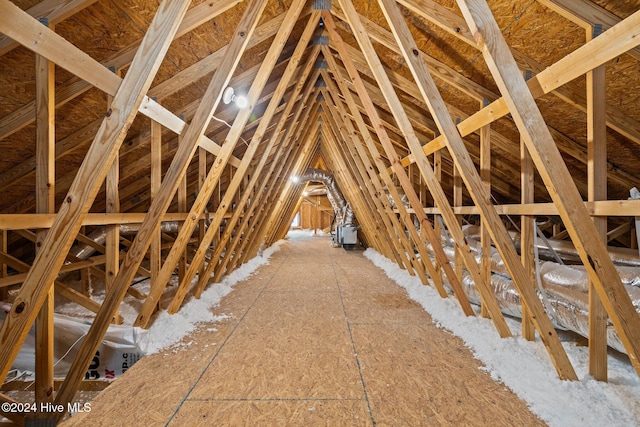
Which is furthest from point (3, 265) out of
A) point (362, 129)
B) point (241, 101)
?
point (362, 129)

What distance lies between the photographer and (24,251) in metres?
3.37

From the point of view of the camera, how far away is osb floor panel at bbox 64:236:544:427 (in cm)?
131

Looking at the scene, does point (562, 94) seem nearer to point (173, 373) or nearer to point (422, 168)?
point (422, 168)

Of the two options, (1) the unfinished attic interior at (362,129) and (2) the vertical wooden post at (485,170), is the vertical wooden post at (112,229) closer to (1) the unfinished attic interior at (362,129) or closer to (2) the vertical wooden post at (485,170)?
(1) the unfinished attic interior at (362,129)

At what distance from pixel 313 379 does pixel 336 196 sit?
634 cm

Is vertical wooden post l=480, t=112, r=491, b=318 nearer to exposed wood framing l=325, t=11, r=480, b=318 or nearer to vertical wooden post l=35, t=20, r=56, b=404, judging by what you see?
exposed wood framing l=325, t=11, r=480, b=318

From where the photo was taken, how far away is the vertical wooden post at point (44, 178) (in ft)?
4.11

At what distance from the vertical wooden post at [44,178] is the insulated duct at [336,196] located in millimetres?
6220

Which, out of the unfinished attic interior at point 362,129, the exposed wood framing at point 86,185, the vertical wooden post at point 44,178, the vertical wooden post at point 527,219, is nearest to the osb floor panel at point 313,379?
the unfinished attic interior at point 362,129

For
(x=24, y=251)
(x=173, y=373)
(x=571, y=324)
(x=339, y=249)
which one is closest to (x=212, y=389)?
(x=173, y=373)

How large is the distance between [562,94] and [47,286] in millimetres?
2747

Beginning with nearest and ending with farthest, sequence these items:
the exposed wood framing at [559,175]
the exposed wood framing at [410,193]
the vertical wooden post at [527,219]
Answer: the exposed wood framing at [559,175] → the vertical wooden post at [527,219] → the exposed wood framing at [410,193]

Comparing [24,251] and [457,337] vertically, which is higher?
[24,251]

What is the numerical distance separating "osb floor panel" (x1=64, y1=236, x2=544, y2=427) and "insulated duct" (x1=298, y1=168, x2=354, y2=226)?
4.94 meters
